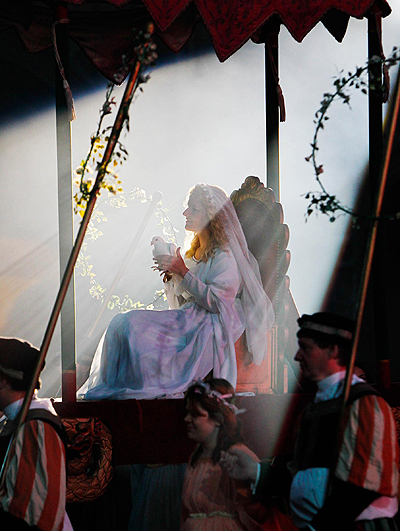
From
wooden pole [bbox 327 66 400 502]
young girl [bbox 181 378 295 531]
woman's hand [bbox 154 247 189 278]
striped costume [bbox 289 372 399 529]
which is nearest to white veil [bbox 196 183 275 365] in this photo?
woman's hand [bbox 154 247 189 278]

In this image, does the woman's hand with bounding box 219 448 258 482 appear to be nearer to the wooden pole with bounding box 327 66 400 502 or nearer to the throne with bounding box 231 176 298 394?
the wooden pole with bounding box 327 66 400 502

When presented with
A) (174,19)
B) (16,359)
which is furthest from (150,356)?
(174,19)

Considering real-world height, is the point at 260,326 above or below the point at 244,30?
below

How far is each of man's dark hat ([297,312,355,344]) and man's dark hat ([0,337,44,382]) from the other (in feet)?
4.25

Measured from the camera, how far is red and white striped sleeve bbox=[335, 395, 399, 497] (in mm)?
2906

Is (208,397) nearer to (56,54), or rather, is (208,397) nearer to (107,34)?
(56,54)

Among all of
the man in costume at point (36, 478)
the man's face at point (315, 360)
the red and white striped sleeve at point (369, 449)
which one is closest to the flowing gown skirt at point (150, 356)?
the man in costume at point (36, 478)

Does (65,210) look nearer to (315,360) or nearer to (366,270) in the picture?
(315,360)

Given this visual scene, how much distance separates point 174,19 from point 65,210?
1.52 meters

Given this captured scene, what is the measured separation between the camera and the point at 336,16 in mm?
5625

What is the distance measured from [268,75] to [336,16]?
70 cm

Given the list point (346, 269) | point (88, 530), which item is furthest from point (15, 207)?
point (88, 530)

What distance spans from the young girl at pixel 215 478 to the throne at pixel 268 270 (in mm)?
1137

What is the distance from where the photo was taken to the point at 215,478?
3.71m
